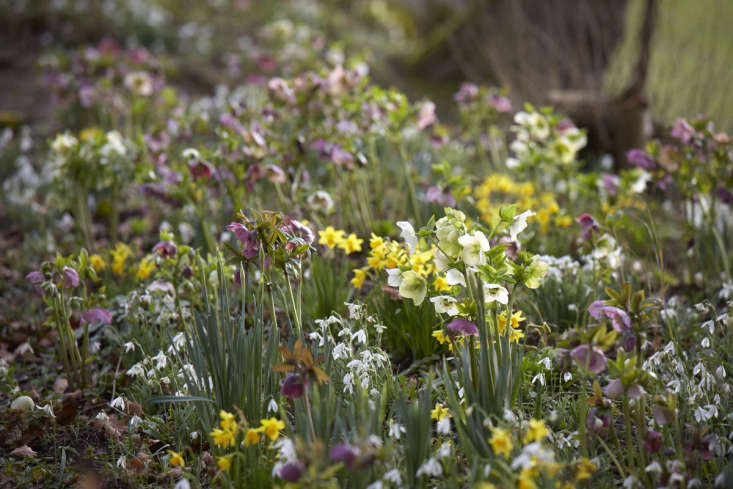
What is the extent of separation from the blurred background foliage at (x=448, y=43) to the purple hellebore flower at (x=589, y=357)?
103 inches

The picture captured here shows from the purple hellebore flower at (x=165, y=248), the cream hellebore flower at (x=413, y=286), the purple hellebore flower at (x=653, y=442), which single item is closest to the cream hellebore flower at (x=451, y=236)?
the cream hellebore flower at (x=413, y=286)

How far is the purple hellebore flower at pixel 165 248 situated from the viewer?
93.6 inches

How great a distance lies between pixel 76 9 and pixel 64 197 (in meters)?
5.53

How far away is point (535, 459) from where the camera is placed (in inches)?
59.5

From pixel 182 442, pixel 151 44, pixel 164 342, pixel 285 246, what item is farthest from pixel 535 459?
pixel 151 44

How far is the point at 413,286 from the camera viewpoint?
1878 millimetres

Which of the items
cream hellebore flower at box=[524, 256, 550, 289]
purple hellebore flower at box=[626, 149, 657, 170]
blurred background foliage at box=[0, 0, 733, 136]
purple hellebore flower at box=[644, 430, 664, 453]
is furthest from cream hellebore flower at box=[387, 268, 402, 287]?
blurred background foliage at box=[0, 0, 733, 136]

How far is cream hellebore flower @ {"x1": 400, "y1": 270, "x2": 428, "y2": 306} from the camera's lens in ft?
6.12

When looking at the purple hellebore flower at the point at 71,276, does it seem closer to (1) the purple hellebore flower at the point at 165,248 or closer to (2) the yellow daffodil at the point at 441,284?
(1) the purple hellebore flower at the point at 165,248

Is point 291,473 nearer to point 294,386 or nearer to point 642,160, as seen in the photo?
point 294,386

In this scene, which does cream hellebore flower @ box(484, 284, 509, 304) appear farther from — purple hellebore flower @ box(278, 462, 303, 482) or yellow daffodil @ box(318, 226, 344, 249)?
yellow daffodil @ box(318, 226, 344, 249)

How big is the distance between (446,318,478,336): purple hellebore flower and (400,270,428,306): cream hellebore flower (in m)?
0.12

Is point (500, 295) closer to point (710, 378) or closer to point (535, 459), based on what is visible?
point (535, 459)

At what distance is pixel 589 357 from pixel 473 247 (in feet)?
1.30
